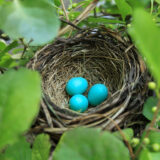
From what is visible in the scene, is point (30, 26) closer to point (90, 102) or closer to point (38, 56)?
point (38, 56)

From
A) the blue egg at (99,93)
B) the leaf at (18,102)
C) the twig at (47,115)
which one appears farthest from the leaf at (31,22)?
the blue egg at (99,93)

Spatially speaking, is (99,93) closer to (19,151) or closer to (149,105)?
(149,105)

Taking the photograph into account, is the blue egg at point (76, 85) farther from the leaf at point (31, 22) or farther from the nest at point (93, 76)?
the leaf at point (31, 22)

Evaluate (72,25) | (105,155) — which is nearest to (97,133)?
(105,155)

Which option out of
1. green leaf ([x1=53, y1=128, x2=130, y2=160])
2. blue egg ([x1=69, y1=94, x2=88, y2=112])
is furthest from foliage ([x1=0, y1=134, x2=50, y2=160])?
blue egg ([x1=69, y1=94, x2=88, y2=112])

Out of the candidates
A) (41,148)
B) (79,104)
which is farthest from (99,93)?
(41,148)

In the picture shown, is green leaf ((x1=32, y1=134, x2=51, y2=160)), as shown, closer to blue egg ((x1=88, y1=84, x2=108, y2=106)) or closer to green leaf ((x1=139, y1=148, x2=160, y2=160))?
green leaf ((x1=139, y1=148, x2=160, y2=160))
